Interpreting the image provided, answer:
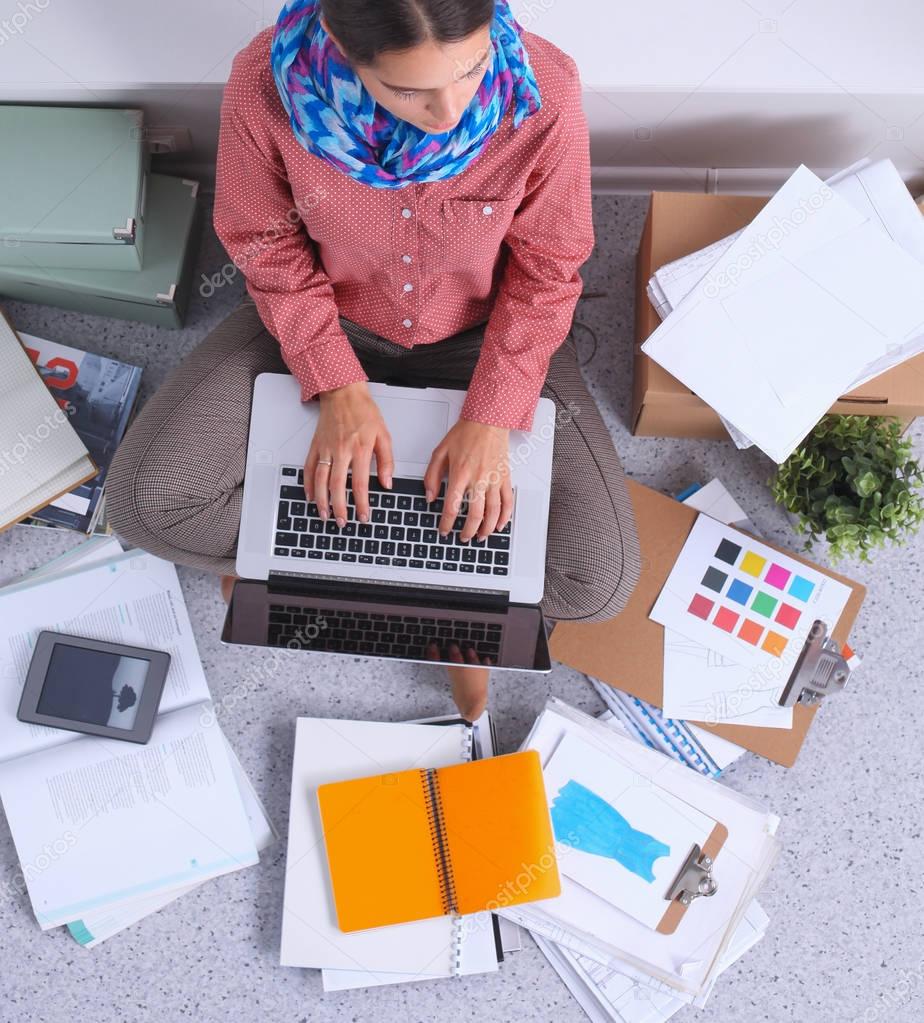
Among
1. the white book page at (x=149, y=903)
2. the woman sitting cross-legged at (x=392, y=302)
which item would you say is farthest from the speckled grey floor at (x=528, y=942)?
the woman sitting cross-legged at (x=392, y=302)

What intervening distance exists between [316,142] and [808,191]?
598 millimetres

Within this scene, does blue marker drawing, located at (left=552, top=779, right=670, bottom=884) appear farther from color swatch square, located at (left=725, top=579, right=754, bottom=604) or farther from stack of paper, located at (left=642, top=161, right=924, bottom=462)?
stack of paper, located at (left=642, top=161, right=924, bottom=462)

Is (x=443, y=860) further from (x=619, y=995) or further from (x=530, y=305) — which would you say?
(x=530, y=305)

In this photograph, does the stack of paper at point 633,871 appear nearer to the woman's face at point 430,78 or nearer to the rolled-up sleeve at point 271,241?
the rolled-up sleeve at point 271,241

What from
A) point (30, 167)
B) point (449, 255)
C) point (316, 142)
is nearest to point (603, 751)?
point (449, 255)

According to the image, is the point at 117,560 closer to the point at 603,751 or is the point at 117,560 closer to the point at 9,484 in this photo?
the point at 9,484

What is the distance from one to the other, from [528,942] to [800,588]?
0.64 meters

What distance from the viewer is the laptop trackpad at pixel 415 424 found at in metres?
1.07

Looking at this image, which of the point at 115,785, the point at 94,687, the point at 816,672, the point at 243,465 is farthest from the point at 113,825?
the point at 816,672

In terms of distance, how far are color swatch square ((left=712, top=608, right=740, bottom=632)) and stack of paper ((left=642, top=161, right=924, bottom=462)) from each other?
0.96ft

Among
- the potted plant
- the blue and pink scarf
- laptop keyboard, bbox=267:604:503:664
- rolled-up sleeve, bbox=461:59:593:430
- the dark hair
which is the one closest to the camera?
the dark hair

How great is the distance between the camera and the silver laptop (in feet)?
3.46

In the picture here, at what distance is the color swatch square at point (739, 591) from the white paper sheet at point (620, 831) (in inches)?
11.2

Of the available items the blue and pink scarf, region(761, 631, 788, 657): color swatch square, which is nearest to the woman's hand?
the blue and pink scarf
